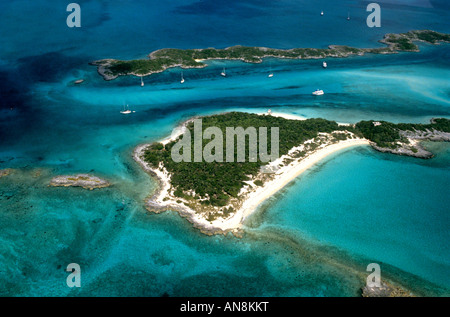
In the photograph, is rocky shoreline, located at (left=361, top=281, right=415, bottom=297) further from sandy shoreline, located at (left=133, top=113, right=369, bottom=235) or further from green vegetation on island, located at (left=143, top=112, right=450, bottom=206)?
green vegetation on island, located at (left=143, top=112, right=450, bottom=206)

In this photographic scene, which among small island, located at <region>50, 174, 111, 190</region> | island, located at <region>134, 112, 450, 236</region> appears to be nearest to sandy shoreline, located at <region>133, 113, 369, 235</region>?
island, located at <region>134, 112, 450, 236</region>

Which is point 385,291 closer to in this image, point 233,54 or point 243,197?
point 243,197

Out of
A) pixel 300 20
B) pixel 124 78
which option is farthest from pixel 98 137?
pixel 300 20

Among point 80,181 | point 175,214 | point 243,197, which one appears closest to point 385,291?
point 243,197

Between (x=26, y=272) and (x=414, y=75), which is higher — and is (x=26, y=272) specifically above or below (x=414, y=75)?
below

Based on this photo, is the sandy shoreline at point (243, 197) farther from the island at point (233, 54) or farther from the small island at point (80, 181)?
the island at point (233, 54)

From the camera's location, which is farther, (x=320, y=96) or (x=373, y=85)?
(x=373, y=85)

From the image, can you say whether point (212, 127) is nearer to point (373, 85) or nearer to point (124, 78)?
point (124, 78)
